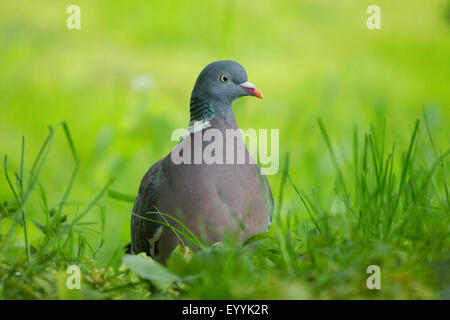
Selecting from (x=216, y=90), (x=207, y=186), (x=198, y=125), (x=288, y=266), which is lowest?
(x=288, y=266)

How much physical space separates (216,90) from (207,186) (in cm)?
41

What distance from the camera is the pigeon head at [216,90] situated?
2145 millimetres

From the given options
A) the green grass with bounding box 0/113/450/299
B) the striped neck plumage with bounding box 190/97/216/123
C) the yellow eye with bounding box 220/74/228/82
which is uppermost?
the yellow eye with bounding box 220/74/228/82

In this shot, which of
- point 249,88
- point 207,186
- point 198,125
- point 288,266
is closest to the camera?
point 288,266

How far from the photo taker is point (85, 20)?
5.48 metres

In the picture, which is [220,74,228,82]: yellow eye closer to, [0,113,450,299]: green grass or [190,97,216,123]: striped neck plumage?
[190,97,216,123]: striped neck plumage

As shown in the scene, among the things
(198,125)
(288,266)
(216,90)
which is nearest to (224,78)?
(216,90)

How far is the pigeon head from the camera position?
2.14 meters

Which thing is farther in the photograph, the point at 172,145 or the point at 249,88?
the point at 172,145

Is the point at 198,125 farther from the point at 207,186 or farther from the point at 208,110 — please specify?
the point at 207,186

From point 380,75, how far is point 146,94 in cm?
226

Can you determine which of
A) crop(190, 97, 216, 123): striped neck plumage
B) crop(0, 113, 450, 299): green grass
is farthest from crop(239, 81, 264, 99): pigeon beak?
crop(0, 113, 450, 299): green grass

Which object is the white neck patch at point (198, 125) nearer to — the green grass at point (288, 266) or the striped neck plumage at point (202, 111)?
the striped neck plumage at point (202, 111)

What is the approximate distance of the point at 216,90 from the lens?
7.04 feet
